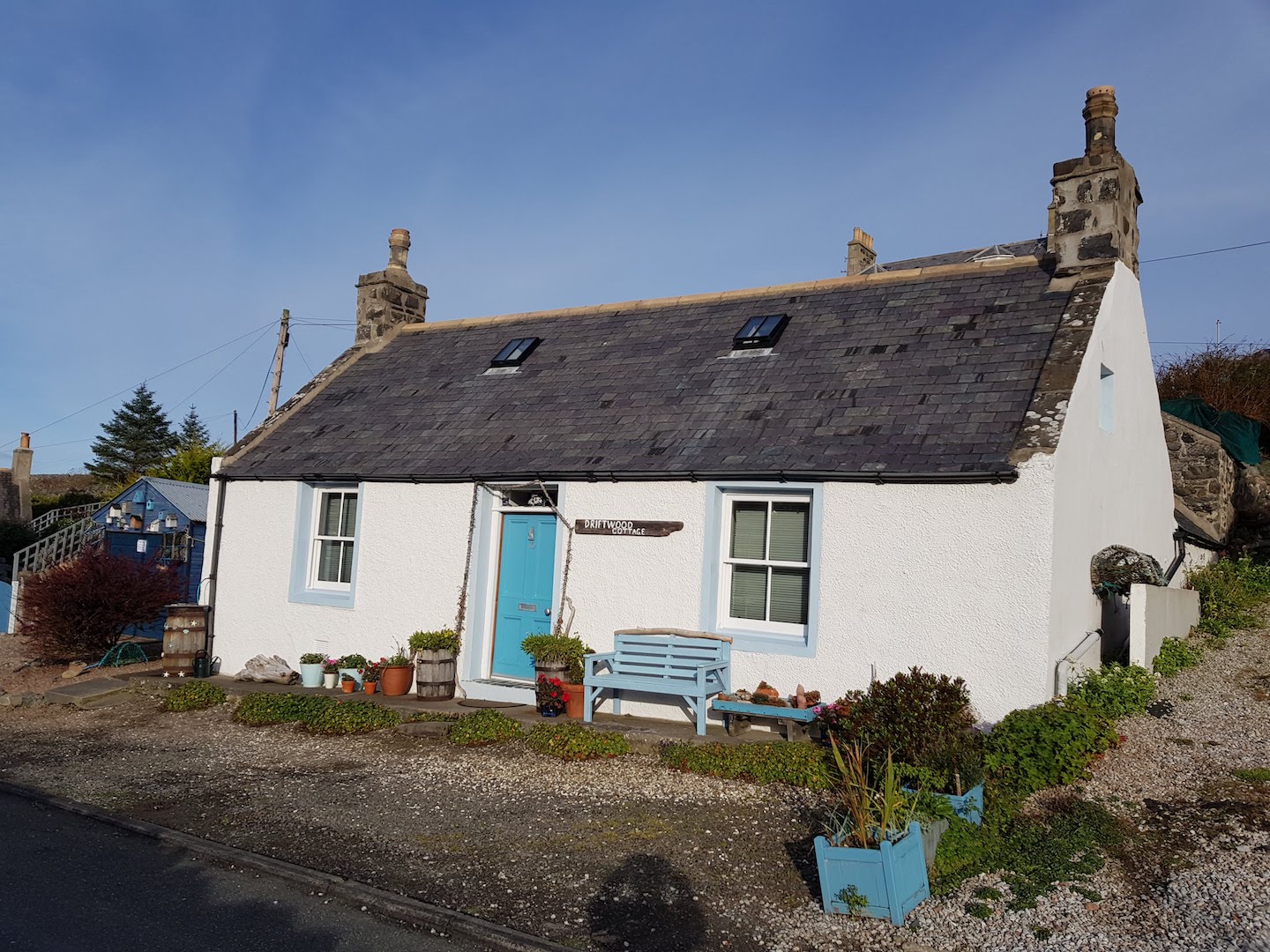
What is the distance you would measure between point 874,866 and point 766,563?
4.70 m

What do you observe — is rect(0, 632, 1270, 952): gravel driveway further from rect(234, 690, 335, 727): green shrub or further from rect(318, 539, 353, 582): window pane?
rect(318, 539, 353, 582): window pane

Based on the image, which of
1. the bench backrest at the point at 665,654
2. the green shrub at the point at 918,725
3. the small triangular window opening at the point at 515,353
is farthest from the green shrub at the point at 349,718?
the small triangular window opening at the point at 515,353

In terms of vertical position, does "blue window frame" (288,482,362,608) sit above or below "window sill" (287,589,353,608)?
above

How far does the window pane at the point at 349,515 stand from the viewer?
42.8 ft

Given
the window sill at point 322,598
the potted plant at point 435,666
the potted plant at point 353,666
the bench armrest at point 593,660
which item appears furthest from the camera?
the window sill at point 322,598

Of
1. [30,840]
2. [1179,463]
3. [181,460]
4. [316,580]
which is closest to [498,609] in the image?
[316,580]

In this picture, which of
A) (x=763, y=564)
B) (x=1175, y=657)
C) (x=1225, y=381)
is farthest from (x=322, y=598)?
(x=1225, y=381)

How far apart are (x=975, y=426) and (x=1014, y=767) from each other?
130 inches

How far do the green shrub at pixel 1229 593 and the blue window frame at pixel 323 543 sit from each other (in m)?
11.8

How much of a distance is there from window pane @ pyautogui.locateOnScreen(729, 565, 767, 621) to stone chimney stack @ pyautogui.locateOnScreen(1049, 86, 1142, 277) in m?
5.05

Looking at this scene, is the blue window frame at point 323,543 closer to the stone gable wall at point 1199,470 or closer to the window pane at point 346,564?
the window pane at point 346,564

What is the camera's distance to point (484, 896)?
5.73 metres

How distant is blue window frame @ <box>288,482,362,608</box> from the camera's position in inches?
512

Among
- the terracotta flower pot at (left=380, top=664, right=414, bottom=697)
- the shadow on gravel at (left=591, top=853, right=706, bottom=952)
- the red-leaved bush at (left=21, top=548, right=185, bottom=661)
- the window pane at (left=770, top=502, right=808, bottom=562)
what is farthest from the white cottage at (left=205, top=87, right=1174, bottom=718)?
the shadow on gravel at (left=591, top=853, right=706, bottom=952)
